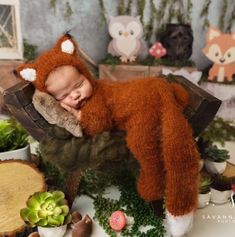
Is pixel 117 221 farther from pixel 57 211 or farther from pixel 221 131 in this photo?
pixel 221 131

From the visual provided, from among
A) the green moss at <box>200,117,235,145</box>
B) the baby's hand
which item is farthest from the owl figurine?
the baby's hand

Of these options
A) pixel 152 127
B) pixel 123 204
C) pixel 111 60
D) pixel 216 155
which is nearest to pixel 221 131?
pixel 216 155

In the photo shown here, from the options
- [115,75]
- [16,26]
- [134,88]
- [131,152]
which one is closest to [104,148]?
[131,152]

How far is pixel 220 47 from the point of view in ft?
4.76

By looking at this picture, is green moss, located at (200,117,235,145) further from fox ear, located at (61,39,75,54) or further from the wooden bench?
fox ear, located at (61,39,75,54)

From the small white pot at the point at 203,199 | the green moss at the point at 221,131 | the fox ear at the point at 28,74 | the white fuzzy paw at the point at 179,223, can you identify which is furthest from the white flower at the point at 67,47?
the green moss at the point at 221,131

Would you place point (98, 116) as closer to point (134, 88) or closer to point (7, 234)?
point (134, 88)

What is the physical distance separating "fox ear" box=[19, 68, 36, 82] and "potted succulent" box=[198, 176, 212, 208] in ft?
2.10

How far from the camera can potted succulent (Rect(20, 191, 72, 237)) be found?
959 millimetres

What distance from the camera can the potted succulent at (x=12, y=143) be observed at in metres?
1.22

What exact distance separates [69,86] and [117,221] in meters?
0.42

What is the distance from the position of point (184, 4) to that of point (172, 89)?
0.69 meters

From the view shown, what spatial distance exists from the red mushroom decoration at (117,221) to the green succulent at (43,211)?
14 centimetres

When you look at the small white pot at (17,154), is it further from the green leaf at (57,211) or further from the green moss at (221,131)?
the green moss at (221,131)
